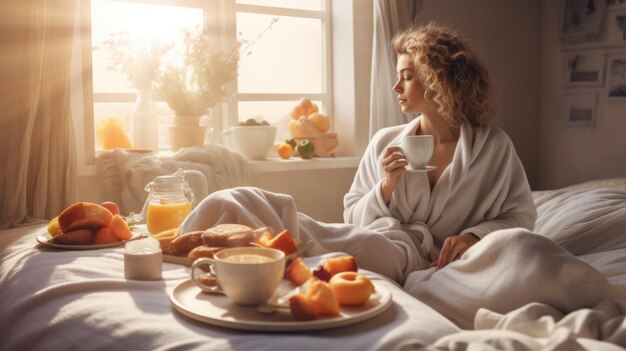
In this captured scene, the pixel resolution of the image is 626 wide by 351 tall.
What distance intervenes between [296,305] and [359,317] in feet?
0.33

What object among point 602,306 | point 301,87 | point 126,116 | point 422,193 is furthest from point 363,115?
point 602,306

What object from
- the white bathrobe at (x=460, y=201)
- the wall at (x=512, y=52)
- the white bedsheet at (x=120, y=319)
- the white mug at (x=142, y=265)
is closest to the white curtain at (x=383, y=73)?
the wall at (x=512, y=52)

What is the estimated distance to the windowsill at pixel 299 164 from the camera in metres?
3.14

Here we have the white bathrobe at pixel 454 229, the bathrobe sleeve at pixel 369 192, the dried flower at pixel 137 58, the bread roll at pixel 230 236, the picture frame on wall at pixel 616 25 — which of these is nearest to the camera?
the white bathrobe at pixel 454 229

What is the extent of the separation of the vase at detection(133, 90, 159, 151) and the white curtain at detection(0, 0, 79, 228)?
0.42 metres

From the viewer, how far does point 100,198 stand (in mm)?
2764

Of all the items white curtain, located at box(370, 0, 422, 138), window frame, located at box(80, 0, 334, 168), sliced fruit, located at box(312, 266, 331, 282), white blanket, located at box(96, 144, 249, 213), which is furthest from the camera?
white curtain, located at box(370, 0, 422, 138)

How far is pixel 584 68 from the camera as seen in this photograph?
402 centimetres

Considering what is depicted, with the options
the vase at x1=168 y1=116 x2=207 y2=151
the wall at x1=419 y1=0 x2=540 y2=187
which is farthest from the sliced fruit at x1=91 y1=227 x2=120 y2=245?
the wall at x1=419 y1=0 x2=540 y2=187

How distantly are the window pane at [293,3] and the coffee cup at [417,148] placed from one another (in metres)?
1.89

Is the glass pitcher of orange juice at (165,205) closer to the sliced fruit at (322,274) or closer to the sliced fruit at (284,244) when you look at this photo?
the sliced fruit at (284,244)

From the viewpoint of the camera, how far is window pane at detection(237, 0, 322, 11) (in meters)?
3.49

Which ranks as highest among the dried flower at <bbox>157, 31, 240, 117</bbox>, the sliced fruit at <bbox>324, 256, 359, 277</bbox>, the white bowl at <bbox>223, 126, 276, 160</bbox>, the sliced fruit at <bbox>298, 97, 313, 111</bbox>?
the dried flower at <bbox>157, 31, 240, 117</bbox>

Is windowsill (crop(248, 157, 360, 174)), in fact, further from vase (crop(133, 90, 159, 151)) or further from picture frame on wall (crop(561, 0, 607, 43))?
picture frame on wall (crop(561, 0, 607, 43))
